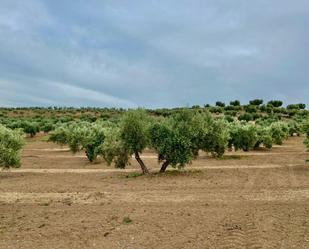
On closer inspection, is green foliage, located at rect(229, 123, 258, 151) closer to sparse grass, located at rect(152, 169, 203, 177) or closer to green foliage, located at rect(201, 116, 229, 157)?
green foliage, located at rect(201, 116, 229, 157)

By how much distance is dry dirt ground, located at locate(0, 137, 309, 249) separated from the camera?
618 inches

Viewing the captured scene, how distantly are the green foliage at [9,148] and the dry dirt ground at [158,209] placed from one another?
157 centimetres

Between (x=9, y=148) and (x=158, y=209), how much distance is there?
601 inches

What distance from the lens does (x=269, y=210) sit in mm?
20281

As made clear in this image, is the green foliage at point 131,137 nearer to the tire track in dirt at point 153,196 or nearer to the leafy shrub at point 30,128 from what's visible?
the tire track in dirt at point 153,196

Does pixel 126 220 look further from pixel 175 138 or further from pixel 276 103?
pixel 276 103

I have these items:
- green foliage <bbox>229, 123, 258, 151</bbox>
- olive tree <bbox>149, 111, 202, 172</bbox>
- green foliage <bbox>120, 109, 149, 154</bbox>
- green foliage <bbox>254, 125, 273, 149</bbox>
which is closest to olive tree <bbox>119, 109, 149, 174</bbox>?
green foliage <bbox>120, 109, 149, 154</bbox>

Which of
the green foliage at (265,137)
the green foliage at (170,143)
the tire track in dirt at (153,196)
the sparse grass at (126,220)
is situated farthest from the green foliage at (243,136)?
the sparse grass at (126,220)

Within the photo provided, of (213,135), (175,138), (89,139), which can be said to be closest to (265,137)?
(213,135)

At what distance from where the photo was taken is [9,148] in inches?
1277

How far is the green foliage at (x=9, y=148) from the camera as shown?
1239 inches

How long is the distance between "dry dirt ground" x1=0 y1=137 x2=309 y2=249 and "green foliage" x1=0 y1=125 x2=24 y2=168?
1571mm

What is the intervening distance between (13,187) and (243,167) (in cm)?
2009

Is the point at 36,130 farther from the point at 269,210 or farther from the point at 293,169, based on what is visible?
the point at 269,210
